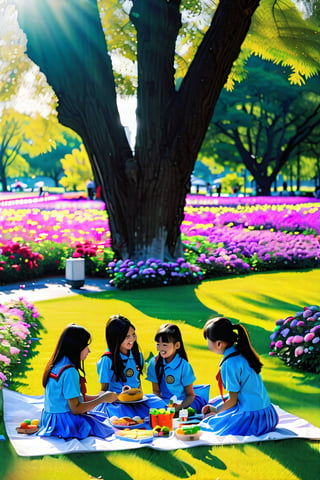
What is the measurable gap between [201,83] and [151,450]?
7282 millimetres

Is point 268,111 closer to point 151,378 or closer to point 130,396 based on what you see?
point 151,378

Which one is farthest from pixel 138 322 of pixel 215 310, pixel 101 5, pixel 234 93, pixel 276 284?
pixel 234 93

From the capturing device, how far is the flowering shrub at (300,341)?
20.6ft

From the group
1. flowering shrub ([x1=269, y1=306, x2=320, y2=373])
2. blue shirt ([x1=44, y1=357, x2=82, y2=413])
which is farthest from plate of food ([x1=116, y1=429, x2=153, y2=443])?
Answer: flowering shrub ([x1=269, y1=306, x2=320, y2=373])

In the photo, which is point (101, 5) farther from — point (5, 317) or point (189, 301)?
point (5, 317)

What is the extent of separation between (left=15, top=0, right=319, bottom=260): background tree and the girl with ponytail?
6769 mm

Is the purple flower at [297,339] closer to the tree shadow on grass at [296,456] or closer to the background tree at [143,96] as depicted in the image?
the tree shadow on grass at [296,456]

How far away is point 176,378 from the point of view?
16.6 ft

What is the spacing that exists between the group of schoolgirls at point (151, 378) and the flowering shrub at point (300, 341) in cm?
149

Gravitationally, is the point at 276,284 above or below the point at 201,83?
below

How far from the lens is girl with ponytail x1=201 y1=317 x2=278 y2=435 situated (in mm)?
4566

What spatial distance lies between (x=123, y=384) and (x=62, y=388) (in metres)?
0.71

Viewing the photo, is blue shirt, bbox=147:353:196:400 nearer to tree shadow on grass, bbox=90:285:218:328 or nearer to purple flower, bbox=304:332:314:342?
purple flower, bbox=304:332:314:342

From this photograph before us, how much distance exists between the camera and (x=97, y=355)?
277 inches
